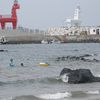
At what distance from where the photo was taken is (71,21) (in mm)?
156750

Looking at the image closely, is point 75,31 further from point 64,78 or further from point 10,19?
point 64,78

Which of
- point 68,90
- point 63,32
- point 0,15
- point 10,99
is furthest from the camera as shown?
point 63,32

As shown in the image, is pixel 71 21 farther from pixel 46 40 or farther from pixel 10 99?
pixel 10 99

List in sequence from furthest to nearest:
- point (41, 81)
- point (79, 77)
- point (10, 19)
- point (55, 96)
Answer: point (10, 19) < point (41, 81) < point (79, 77) < point (55, 96)

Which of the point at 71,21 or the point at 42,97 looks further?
the point at 71,21

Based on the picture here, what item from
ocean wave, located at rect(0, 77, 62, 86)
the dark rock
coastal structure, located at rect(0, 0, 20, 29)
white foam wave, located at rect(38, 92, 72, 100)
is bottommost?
ocean wave, located at rect(0, 77, 62, 86)

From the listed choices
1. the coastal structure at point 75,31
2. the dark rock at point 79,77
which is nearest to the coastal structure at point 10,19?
the coastal structure at point 75,31

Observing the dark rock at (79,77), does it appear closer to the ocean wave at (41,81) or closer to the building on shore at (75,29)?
the ocean wave at (41,81)

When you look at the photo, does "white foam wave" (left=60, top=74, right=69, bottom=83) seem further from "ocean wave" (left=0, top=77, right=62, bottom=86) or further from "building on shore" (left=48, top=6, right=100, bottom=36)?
"building on shore" (left=48, top=6, right=100, bottom=36)

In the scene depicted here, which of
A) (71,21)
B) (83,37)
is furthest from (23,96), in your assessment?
(71,21)

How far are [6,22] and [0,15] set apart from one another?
8.82 ft

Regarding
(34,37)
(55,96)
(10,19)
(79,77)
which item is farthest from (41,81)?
(34,37)

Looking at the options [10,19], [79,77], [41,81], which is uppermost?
[10,19]

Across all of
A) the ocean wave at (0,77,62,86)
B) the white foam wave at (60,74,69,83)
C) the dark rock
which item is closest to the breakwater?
the ocean wave at (0,77,62,86)
